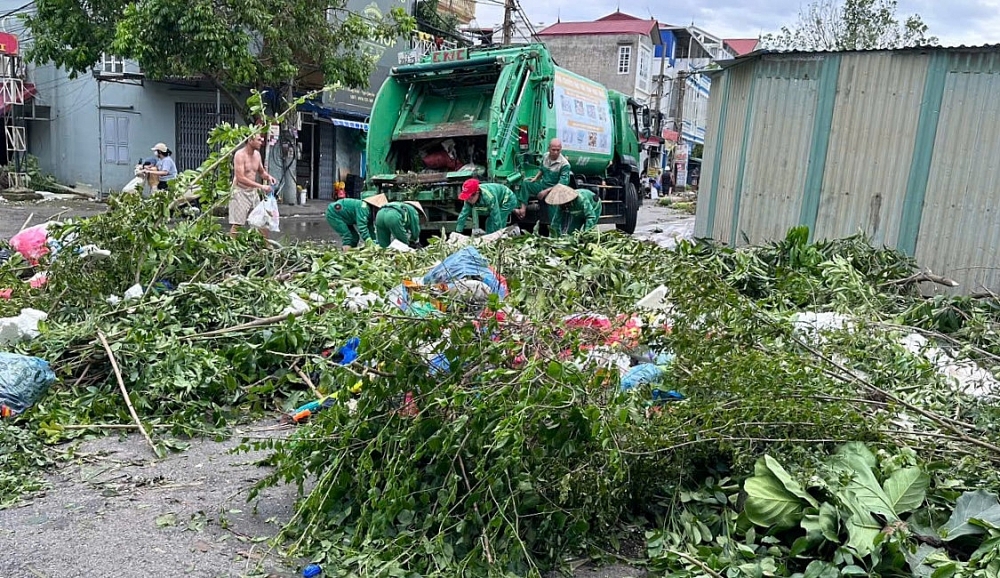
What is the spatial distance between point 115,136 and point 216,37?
21.7 feet

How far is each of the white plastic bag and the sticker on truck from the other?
4091mm

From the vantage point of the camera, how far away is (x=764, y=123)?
7.04 metres

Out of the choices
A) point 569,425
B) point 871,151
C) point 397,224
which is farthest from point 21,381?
point 871,151

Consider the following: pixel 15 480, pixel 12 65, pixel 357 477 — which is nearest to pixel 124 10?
pixel 12 65

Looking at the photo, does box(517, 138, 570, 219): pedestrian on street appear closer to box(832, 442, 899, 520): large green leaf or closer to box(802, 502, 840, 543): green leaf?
box(832, 442, 899, 520): large green leaf

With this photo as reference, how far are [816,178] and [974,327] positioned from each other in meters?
2.42

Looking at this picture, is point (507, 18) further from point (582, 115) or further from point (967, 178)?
point (967, 178)

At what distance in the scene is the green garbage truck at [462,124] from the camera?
29.7ft

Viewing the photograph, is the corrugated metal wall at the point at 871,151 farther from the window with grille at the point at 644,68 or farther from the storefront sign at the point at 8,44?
the window with grille at the point at 644,68

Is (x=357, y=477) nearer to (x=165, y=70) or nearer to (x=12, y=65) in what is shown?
(x=165, y=70)

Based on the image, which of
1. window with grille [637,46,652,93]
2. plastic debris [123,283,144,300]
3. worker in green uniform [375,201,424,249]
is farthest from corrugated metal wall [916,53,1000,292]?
window with grille [637,46,652,93]

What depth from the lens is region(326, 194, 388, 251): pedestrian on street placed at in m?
8.44

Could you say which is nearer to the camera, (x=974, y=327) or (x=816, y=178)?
(x=974, y=327)

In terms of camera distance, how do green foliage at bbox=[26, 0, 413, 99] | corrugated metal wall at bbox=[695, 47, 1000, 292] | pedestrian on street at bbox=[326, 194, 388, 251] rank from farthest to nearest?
green foliage at bbox=[26, 0, 413, 99] < pedestrian on street at bbox=[326, 194, 388, 251] < corrugated metal wall at bbox=[695, 47, 1000, 292]
